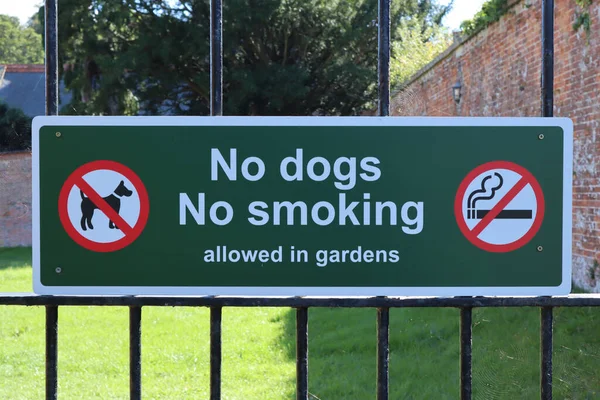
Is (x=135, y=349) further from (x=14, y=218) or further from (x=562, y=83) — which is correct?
(x=14, y=218)

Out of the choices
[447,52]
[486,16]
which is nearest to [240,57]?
[447,52]

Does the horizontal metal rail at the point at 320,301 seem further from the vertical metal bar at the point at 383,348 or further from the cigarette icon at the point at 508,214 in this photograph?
the cigarette icon at the point at 508,214

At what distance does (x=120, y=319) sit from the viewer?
280 inches

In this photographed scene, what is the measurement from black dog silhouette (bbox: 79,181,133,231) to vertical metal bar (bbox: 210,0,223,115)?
31cm

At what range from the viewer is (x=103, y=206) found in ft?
5.56

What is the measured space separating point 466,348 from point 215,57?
101 cm

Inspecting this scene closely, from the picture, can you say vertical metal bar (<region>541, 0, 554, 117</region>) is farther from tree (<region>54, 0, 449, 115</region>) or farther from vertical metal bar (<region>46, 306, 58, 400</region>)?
tree (<region>54, 0, 449, 115</region>)

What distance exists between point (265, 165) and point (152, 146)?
0.96 ft

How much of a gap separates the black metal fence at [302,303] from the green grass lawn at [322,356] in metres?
2.21

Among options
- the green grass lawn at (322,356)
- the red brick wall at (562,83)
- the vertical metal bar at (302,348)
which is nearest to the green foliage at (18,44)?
the green grass lawn at (322,356)

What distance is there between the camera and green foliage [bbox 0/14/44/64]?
2142 centimetres

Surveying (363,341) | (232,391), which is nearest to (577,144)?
(363,341)

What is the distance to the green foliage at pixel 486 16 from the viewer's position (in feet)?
22.0

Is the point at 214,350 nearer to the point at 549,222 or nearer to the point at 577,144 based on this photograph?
the point at 549,222
